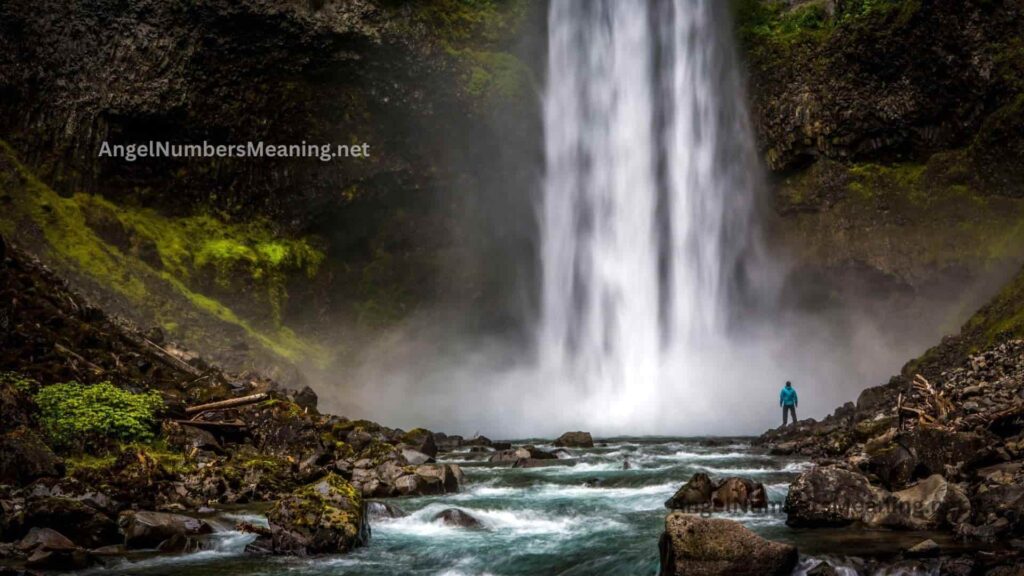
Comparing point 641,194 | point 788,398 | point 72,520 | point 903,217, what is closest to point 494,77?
point 641,194

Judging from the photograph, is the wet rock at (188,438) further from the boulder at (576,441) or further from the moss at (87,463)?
the boulder at (576,441)

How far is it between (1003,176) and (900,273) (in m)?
5.47

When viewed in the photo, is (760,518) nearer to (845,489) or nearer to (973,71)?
(845,489)

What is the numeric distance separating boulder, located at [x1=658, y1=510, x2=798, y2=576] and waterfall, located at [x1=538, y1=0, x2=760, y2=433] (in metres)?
26.8

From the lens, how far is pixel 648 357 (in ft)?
115

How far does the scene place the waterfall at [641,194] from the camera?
36000 mm

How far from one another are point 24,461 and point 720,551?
31.5 ft

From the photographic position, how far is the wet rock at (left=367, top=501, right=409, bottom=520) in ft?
38.0

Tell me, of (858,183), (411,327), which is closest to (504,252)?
(411,327)

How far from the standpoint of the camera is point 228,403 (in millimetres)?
16828

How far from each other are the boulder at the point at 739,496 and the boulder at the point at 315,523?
16.8 feet

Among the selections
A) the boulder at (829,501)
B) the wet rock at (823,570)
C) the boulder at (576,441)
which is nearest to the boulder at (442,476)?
the boulder at (829,501)

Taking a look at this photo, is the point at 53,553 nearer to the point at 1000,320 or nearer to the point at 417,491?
the point at 417,491

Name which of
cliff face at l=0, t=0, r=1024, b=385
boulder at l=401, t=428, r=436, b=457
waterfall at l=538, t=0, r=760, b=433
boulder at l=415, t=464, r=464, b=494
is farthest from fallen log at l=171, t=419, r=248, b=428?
waterfall at l=538, t=0, r=760, b=433
